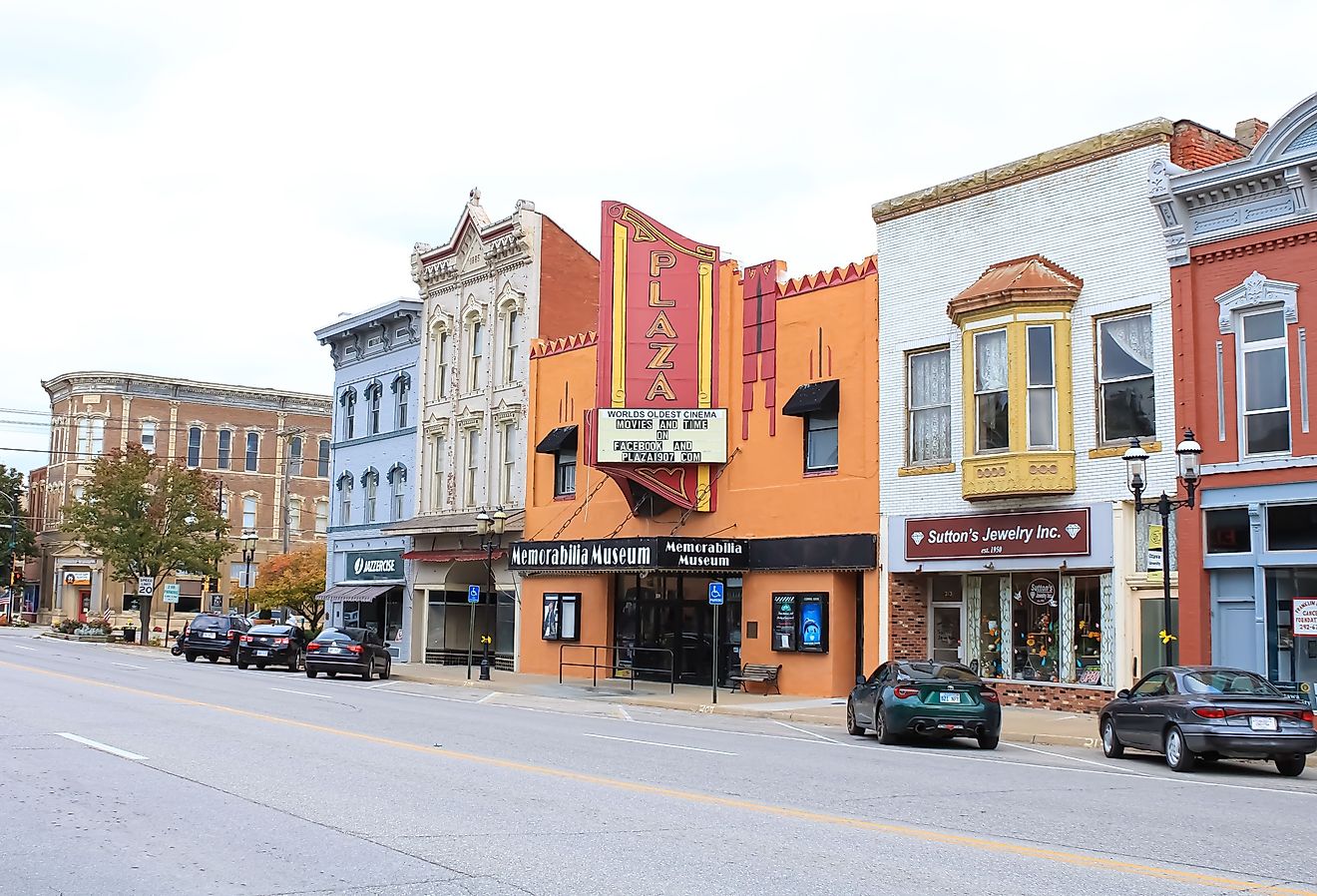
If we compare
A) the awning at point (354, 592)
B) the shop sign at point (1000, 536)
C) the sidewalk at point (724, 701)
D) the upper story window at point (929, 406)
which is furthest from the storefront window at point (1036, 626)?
the awning at point (354, 592)

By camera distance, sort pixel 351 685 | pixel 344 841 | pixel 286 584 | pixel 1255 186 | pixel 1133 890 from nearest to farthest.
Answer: pixel 1133 890 < pixel 344 841 < pixel 1255 186 < pixel 351 685 < pixel 286 584

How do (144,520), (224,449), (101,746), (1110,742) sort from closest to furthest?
(101,746) → (1110,742) → (144,520) → (224,449)

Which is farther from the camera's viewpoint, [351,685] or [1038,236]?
[351,685]

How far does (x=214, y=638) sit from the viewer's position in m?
42.8

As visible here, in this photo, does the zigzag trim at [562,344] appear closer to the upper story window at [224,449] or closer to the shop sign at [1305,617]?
the shop sign at [1305,617]

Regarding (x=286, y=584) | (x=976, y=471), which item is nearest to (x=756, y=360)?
(x=976, y=471)

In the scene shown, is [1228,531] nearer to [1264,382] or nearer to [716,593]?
[1264,382]

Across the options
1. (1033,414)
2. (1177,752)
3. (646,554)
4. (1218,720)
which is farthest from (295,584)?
(1218,720)

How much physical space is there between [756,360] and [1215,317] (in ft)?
37.5

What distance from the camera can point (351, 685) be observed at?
105ft

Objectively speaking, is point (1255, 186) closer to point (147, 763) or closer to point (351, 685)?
point (147, 763)

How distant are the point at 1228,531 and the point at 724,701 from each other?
10546 millimetres

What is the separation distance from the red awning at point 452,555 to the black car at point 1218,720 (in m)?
24.3

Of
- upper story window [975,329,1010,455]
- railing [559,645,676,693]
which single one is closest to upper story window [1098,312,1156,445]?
upper story window [975,329,1010,455]
